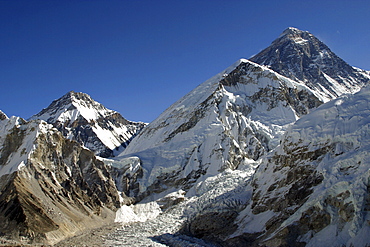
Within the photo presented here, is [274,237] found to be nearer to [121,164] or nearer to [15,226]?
[15,226]

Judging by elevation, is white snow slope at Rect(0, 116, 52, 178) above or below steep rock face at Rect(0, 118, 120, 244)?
above

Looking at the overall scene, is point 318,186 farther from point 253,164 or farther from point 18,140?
point 18,140

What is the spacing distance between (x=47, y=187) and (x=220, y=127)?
74053mm

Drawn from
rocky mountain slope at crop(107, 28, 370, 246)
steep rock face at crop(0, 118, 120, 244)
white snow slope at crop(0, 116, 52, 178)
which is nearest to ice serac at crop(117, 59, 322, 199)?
rocky mountain slope at crop(107, 28, 370, 246)

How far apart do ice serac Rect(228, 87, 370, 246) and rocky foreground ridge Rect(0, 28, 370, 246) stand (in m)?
0.23

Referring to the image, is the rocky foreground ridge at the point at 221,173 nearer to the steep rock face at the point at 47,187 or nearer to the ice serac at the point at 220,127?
the steep rock face at the point at 47,187

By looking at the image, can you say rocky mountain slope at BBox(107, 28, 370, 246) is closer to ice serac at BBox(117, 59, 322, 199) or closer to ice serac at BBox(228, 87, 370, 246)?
ice serac at BBox(228, 87, 370, 246)

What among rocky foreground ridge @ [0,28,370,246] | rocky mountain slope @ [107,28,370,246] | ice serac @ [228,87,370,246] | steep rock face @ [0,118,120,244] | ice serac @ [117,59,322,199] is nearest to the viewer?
ice serac @ [228,87,370,246]

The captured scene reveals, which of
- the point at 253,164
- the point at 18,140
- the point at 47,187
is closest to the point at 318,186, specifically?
the point at 253,164

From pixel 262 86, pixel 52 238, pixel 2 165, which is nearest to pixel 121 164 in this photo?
pixel 2 165

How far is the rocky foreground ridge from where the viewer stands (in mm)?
68938

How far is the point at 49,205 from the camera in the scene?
98.1 meters

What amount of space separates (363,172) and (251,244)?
83.9 ft

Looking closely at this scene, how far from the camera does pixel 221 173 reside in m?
136
